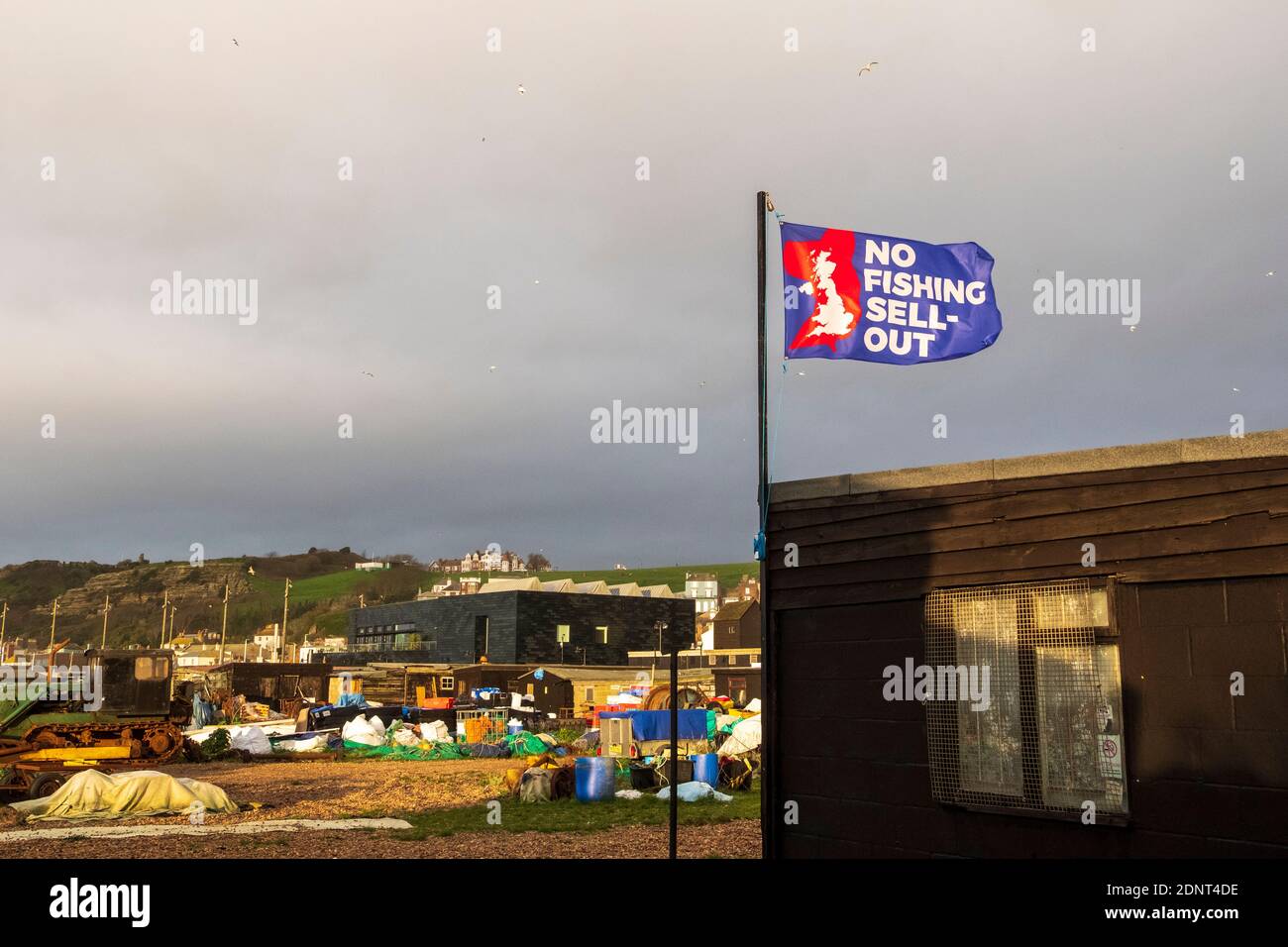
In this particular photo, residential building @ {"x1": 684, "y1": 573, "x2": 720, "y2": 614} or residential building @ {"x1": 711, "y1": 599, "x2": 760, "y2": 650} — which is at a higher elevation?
residential building @ {"x1": 684, "y1": 573, "x2": 720, "y2": 614}

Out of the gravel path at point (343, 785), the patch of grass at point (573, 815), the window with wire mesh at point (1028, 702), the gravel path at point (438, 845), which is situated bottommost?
the gravel path at point (343, 785)

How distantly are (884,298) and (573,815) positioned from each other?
13.2 m

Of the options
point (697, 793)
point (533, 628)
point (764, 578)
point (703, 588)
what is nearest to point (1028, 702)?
point (764, 578)

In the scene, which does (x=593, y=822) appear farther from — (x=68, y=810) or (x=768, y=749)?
(x=68, y=810)

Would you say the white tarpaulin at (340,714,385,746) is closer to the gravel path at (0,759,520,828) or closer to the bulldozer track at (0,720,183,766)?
the gravel path at (0,759,520,828)

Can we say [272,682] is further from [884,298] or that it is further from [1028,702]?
[1028,702]

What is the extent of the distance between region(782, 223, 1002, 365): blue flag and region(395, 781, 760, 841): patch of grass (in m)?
10.7

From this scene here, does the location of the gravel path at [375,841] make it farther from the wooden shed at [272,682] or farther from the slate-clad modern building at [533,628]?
the slate-clad modern building at [533,628]

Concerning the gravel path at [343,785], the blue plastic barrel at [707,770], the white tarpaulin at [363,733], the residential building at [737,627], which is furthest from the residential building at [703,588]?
the blue plastic barrel at [707,770]

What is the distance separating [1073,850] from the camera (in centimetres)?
855

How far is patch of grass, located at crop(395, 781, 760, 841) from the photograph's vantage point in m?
18.3

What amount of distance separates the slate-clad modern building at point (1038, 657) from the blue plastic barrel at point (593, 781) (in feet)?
38.7

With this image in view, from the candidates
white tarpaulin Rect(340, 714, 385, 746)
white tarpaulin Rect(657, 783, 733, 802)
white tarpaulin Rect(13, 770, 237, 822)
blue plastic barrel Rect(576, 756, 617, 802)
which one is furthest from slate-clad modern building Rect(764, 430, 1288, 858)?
white tarpaulin Rect(340, 714, 385, 746)

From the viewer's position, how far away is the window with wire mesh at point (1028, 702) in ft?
28.4
